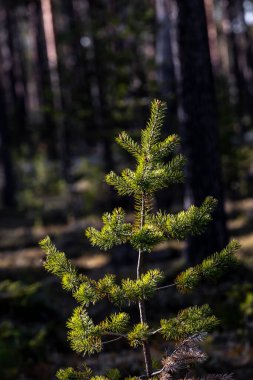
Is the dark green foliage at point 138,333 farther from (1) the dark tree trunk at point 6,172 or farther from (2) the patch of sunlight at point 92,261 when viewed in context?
(1) the dark tree trunk at point 6,172

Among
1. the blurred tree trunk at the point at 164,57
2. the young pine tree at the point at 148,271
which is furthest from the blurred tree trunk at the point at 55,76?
the young pine tree at the point at 148,271

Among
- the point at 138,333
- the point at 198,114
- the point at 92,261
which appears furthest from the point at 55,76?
the point at 138,333

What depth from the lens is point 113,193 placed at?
14594mm

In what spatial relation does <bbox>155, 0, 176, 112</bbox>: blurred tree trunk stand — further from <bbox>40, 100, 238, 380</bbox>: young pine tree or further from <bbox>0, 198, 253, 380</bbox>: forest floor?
<bbox>40, 100, 238, 380</bbox>: young pine tree

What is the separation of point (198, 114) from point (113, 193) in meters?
5.70

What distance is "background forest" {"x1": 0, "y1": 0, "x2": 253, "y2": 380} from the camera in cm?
777

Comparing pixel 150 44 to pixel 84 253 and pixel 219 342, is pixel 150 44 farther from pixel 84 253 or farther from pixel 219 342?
pixel 219 342

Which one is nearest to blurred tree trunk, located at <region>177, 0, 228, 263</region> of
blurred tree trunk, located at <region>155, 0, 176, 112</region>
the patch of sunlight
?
blurred tree trunk, located at <region>155, 0, 176, 112</region>

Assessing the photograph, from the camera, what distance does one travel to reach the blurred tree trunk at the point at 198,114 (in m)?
9.09

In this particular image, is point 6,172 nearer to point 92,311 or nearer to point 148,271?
point 92,311

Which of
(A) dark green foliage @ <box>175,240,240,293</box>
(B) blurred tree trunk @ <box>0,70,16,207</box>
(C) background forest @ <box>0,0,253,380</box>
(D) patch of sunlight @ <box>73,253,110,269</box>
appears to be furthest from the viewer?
(B) blurred tree trunk @ <box>0,70,16,207</box>

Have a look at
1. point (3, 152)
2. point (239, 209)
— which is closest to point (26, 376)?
point (239, 209)

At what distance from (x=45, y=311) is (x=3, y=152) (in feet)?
42.5

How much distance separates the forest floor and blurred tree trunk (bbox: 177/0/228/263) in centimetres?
135
